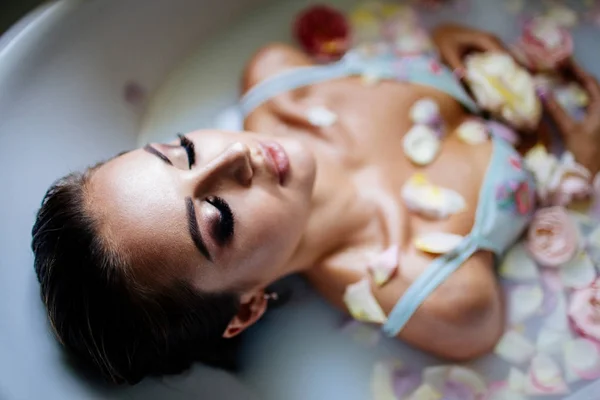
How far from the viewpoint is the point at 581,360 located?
116 cm

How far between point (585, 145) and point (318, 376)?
73 cm

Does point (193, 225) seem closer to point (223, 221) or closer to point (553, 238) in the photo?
point (223, 221)

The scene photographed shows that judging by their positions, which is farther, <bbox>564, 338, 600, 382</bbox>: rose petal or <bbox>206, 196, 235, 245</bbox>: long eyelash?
<bbox>564, 338, 600, 382</bbox>: rose petal

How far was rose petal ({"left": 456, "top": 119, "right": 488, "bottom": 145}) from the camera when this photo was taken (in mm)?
1235

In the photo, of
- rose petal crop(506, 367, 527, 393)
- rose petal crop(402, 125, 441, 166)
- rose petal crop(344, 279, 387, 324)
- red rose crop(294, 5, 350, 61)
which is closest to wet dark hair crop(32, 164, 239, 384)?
rose petal crop(344, 279, 387, 324)

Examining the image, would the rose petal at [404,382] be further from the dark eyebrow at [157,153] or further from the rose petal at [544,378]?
the dark eyebrow at [157,153]

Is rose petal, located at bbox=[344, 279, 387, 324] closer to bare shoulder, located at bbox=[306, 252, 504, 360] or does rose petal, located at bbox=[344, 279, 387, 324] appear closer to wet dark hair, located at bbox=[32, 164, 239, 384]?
bare shoulder, located at bbox=[306, 252, 504, 360]

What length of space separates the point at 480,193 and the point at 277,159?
1.37 feet

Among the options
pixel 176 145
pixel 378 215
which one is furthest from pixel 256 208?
pixel 378 215

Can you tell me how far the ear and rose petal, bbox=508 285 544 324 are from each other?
0.50 m

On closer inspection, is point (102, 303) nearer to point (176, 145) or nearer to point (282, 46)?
point (176, 145)

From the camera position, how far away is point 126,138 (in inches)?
54.7

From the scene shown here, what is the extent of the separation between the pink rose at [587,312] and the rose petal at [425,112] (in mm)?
440

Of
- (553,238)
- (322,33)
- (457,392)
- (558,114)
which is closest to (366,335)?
(457,392)
